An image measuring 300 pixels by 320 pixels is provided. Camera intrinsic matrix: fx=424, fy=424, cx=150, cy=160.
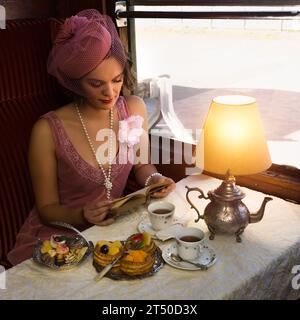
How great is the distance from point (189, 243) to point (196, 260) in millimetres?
59

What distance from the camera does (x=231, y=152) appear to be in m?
1.30

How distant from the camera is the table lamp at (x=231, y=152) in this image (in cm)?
127

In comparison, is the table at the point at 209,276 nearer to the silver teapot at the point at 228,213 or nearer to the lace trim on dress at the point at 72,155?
the silver teapot at the point at 228,213

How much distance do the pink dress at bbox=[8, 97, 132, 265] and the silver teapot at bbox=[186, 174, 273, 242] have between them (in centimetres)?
52

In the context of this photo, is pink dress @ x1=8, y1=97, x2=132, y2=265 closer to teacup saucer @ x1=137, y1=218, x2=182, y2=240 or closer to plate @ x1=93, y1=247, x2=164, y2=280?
teacup saucer @ x1=137, y1=218, x2=182, y2=240

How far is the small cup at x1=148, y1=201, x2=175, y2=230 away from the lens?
1339mm

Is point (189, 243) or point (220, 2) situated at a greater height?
point (220, 2)

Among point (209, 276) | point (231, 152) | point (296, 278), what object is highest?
point (231, 152)

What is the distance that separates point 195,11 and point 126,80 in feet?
1.48

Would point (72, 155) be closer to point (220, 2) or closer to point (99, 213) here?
point (99, 213)

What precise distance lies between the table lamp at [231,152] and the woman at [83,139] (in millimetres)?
308

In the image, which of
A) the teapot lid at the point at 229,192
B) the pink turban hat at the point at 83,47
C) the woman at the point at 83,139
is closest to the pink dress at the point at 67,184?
the woman at the point at 83,139

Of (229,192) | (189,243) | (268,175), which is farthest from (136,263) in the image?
(268,175)
